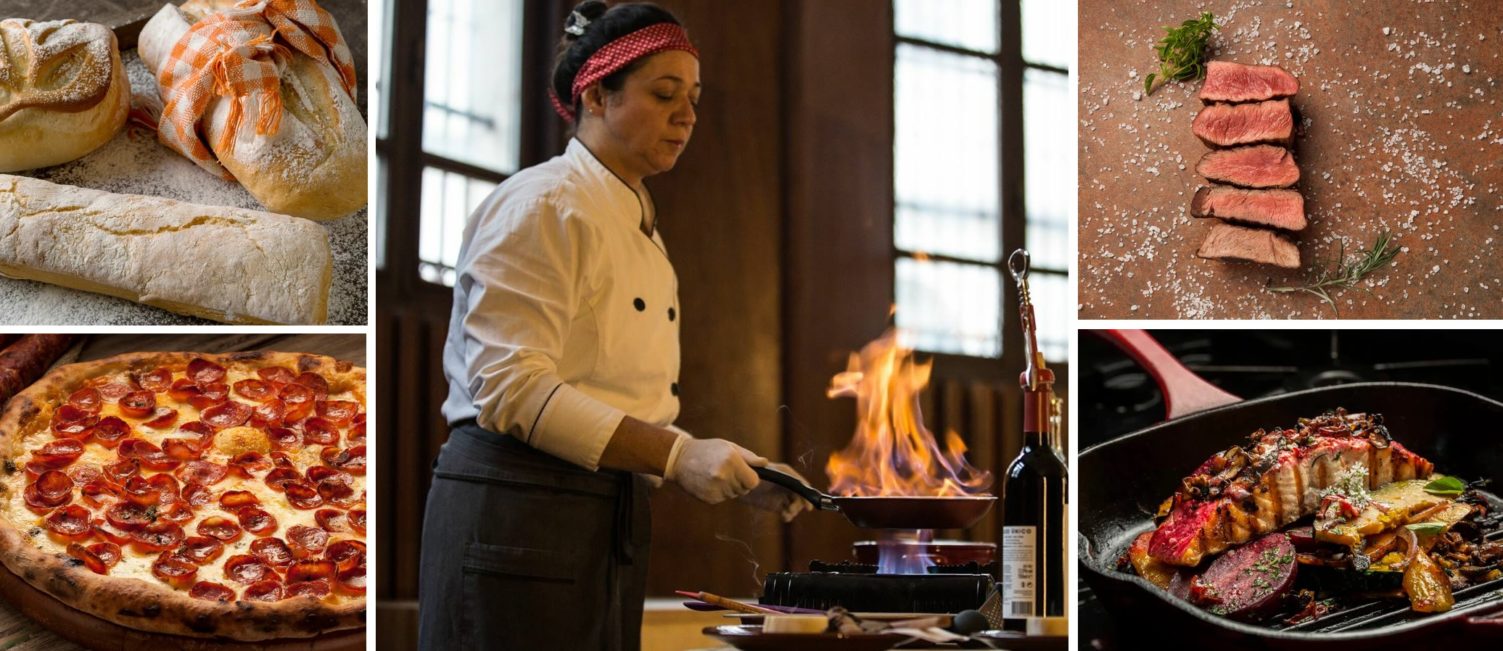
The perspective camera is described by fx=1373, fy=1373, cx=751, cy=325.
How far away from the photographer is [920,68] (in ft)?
8.19

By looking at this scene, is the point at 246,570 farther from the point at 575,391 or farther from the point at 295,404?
the point at 575,391

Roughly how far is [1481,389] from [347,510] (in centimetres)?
190

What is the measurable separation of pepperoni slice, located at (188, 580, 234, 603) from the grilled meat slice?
142 cm

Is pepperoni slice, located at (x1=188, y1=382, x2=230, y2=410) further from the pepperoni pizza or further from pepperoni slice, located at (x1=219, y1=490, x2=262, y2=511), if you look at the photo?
pepperoni slice, located at (x1=219, y1=490, x2=262, y2=511)

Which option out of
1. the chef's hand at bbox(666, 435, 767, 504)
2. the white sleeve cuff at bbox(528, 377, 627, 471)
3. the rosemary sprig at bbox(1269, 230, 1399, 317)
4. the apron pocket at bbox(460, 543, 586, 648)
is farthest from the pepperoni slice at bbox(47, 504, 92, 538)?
the rosemary sprig at bbox(1269, 230, 1399, 317)

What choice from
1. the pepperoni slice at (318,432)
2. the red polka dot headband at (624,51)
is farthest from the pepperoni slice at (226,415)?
the red polka dot headband at (624,51)

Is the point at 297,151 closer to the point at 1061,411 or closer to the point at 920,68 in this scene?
the point at 920,68

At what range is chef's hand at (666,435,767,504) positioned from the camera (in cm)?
209

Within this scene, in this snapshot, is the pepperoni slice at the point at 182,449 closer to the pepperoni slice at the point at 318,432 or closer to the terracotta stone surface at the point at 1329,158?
the pepperoni slice at the point at 318,432

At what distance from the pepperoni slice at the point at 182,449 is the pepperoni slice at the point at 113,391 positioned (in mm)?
133

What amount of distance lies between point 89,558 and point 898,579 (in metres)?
1.25

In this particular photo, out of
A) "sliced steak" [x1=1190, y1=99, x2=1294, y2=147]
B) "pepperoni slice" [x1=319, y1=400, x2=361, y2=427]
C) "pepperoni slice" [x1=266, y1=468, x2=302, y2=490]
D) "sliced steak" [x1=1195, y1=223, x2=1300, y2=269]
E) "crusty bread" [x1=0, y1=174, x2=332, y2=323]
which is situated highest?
"sliced steak" [x1=1190, y1=99, x2=1294, y2=147]

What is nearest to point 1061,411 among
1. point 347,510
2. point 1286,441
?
point 1286,441

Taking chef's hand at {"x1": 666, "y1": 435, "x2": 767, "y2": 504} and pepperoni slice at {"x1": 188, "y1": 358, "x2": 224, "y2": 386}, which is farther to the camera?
pepperoni slice at {"x1": 188, "y1": 358, "x2": 224, "y2": 386}
